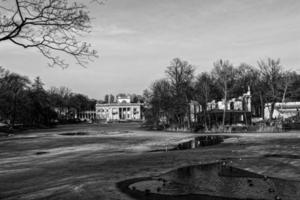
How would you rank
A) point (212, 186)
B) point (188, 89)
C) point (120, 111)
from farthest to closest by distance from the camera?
point (120, 111), point (188, 89), point (212, 186)

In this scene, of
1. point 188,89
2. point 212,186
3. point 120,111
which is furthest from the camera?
point 120,111

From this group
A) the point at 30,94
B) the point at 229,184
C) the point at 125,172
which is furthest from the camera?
the point at 30,94

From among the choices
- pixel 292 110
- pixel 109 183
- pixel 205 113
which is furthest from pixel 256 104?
pixel 109 183

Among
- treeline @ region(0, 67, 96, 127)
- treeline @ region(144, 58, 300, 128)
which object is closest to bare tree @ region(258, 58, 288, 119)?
treeline @ region(144, 58, 300, 128)

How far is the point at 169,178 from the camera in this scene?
1167 centimetres

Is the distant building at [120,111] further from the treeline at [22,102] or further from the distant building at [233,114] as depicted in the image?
the distant building at [233,114]

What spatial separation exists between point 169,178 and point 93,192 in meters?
3.16

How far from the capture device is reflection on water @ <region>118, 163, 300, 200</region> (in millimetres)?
9062

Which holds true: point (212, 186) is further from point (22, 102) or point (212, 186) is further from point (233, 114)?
point (22, 102)

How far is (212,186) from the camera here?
10266 millimetres

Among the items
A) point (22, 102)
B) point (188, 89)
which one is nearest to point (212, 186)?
point (188, 89)

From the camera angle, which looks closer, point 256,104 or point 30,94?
point 30,94

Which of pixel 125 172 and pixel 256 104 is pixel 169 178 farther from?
pixel 256 104

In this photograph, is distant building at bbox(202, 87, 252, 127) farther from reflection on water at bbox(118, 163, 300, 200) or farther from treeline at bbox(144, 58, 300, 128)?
reflection on water at bbox(118, 163, 300, 200)
